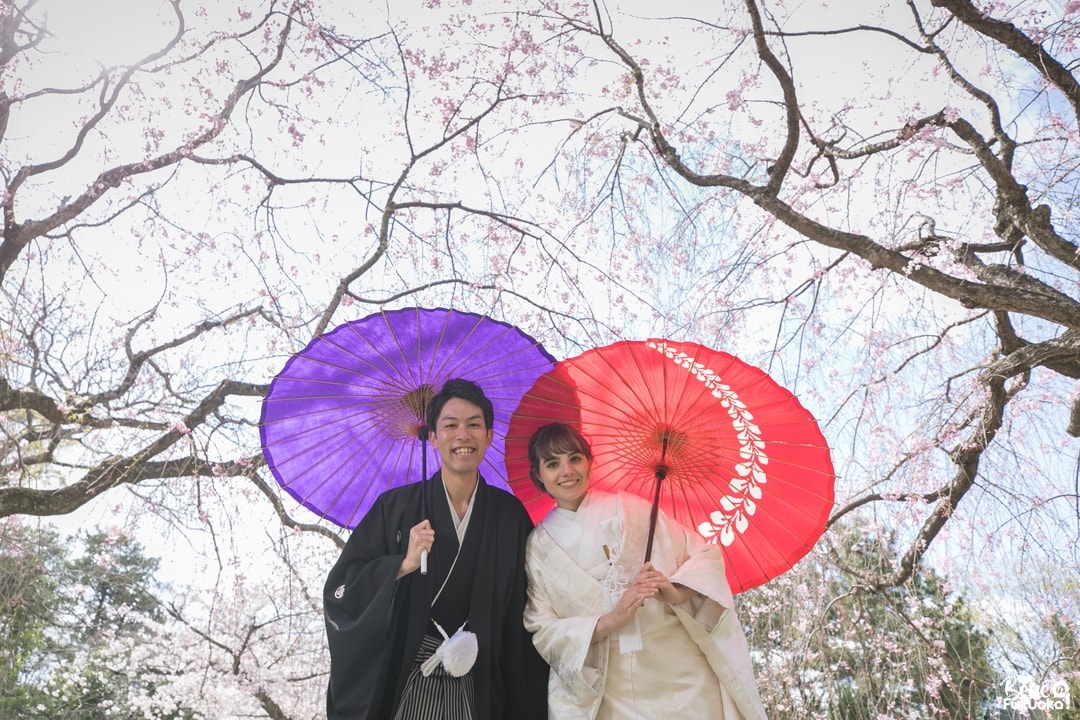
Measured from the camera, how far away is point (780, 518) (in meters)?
2.81

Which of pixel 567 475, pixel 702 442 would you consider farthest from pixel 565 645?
pixel 702 442

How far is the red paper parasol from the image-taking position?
2.71 meters

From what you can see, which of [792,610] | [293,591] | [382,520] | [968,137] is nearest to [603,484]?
[382,520]

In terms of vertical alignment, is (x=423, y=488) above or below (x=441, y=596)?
above

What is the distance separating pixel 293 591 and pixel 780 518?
504 centimetres

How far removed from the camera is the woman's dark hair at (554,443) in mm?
2910

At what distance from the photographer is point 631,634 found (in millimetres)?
2598

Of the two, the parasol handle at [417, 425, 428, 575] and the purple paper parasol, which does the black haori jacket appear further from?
the purple paper parasol

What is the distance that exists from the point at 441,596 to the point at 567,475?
65 centimetres

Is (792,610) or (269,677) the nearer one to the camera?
(792,610)

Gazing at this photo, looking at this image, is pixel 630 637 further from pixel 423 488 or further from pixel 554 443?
pixel 423 488

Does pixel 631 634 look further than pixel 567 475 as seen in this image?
No

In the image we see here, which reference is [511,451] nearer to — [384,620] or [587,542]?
[587,542]

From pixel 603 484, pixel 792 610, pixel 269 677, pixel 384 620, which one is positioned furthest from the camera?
pixel 269 677
